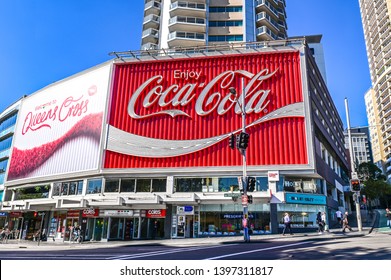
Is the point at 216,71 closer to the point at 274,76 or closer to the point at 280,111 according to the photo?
the point at 274,76

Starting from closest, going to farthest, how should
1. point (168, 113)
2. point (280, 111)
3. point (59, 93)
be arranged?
point (280, 111), point (168, 113), point (59, 93)

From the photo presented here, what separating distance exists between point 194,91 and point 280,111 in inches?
371

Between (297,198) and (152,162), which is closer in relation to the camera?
(297,198)

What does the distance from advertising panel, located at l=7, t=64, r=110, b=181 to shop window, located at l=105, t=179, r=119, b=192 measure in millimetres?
2371

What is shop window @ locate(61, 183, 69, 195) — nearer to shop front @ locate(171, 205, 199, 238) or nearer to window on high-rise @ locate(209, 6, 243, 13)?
shop front @ locate(171, 205, 199, 238)

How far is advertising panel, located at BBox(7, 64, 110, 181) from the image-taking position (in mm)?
34500

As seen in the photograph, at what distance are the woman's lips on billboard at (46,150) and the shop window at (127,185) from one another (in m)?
5.96

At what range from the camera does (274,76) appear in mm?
31469

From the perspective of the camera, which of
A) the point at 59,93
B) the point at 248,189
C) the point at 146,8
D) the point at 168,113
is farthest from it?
the point at 146,8

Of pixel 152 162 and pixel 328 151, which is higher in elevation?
pixel 328 151

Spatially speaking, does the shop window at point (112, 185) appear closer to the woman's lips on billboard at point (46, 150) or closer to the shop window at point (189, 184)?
the woman's lips on billboard at point (46, 150)

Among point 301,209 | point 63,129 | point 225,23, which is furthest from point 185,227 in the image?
point 225,23

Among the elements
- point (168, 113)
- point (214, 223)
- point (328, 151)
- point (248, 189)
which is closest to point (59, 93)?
point (168, 113)

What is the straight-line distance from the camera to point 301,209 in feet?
94.7
